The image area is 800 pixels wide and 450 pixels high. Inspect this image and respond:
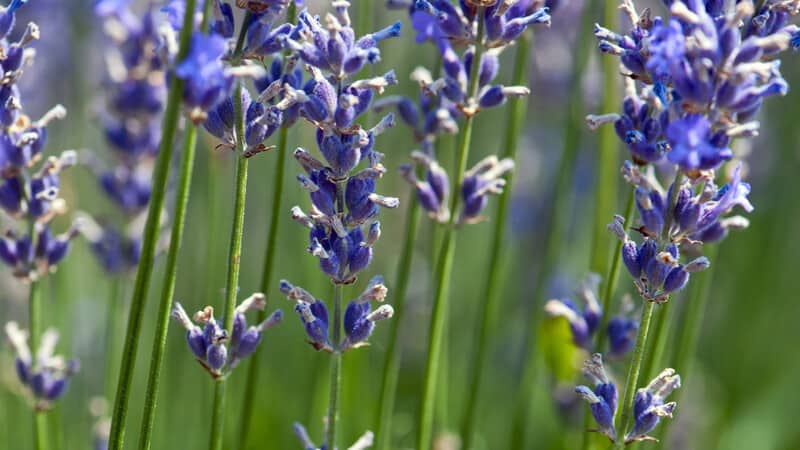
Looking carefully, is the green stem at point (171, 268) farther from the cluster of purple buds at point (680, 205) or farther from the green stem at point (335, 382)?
the cluster of purple buds at point (680, 205)

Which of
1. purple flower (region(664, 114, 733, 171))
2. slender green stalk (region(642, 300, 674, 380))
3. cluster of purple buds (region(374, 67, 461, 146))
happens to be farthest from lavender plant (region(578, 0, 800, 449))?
cluster of purple buds (region(374, 67, 461, 146))

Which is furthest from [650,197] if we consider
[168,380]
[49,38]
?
[49,38]

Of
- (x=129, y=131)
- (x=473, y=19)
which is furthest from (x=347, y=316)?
(x=129, y=131)

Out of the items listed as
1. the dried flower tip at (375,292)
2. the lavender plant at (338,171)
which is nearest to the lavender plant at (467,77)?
the lavender plant at (338,171)

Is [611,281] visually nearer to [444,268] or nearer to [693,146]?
[444,268]

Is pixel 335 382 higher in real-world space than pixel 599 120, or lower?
lower

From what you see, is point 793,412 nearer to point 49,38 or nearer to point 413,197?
point 413,197
